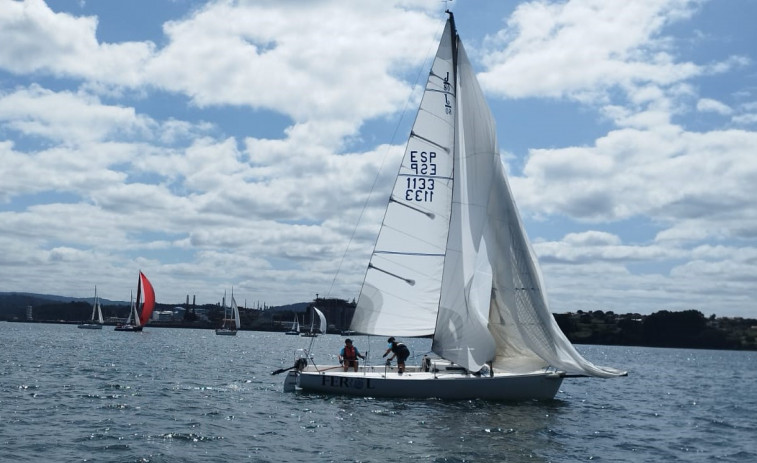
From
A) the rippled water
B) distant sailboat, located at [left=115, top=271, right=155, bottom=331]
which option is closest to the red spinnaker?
distant sailboat, located at [left=115, top=271, right=155, bottom=331]

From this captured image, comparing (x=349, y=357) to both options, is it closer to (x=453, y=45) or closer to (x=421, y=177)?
(x=421, y=177)

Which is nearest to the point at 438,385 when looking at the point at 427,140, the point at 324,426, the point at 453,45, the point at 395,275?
the point at 395,275

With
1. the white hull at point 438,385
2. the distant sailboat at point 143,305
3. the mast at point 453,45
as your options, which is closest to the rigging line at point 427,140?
the mast at point 453,45

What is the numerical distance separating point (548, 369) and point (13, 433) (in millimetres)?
16684

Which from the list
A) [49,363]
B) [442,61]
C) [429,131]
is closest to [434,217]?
[429,131]

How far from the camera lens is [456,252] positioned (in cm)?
2611

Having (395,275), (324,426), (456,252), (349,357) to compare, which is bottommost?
(324,426)

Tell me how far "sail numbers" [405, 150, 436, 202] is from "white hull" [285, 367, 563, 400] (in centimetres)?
603

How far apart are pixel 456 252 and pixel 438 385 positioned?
4.56 m

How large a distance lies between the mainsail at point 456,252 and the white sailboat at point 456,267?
0.03 meters

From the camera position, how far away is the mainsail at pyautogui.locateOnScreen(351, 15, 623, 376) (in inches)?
1015

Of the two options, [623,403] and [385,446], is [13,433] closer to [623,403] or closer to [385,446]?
[385,446]

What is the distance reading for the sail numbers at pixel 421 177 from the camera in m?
26.3

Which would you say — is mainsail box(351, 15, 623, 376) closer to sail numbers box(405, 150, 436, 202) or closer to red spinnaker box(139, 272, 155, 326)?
sail numbers box(405, 150, 436, 202)
